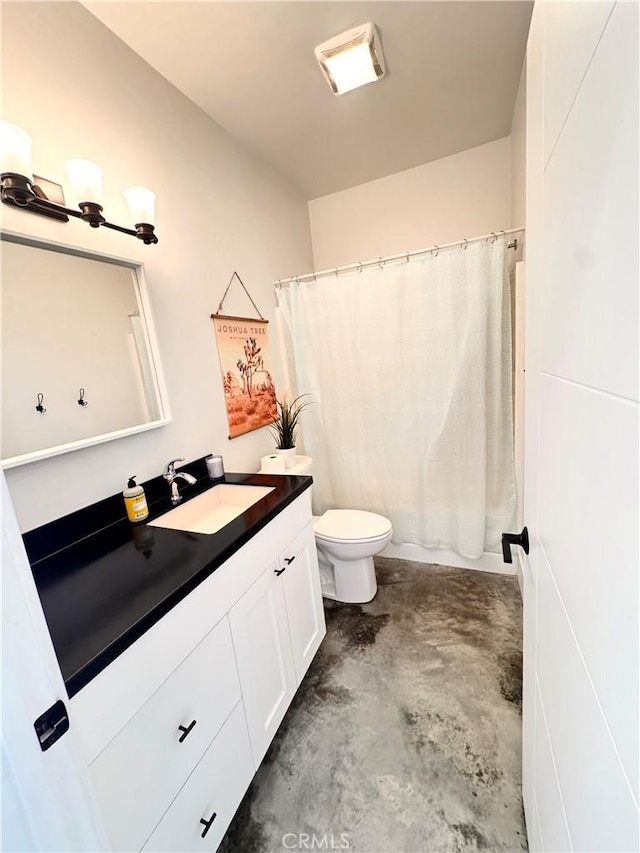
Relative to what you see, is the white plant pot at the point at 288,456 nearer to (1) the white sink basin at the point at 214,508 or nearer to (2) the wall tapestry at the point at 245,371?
(2) the wall tapestry at the point at 245,371

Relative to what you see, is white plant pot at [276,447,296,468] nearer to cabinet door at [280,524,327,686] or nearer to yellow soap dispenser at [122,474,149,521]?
cabinet door at [280,524,327,686]

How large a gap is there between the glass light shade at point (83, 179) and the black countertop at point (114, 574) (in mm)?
1009

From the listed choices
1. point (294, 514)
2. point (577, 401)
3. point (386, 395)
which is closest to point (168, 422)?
point (294, 514)

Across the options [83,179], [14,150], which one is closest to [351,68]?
[83,179]

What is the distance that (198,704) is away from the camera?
2.97ft

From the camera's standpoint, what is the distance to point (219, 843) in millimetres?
996

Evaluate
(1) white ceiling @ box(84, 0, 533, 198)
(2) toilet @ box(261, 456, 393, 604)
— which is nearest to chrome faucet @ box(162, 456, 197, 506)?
(2) toilet @ box(261, 456, 393, 604)

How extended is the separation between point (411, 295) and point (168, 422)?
4.78 feet

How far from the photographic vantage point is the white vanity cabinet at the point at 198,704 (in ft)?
2.31

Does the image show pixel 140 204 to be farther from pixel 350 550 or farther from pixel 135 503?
pixel 350 550

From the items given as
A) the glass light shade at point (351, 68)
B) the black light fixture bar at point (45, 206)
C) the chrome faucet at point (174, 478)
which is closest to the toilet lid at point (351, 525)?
the chrome faucet at point (174, 478)

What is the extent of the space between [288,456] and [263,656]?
3.48ft

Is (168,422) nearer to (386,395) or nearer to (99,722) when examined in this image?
(99,722)

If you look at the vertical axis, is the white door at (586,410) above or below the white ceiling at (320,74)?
below
